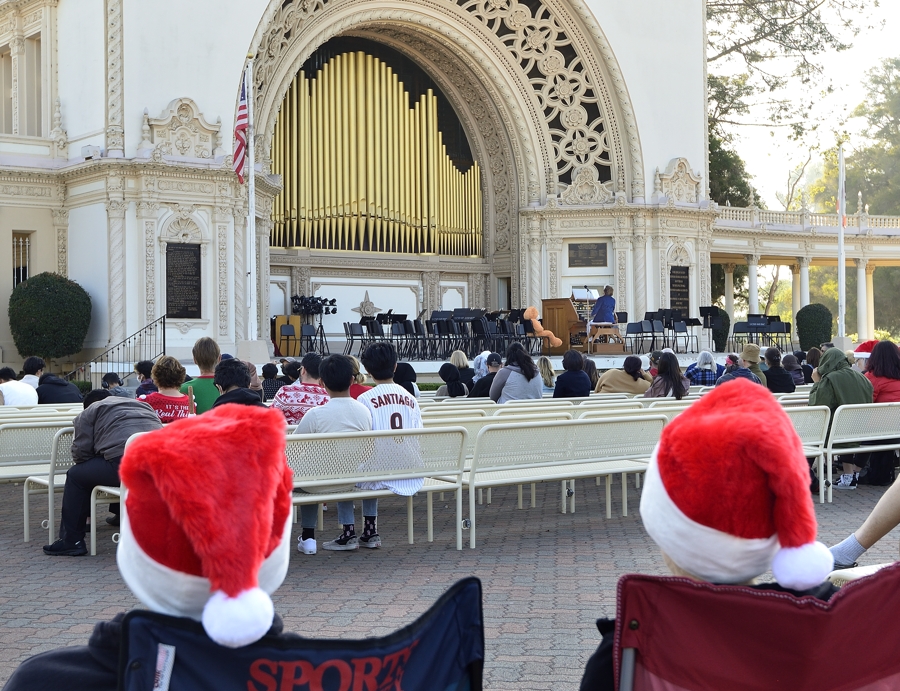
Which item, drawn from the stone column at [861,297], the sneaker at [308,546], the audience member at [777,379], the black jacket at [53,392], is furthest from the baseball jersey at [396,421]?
the stone column at [861,297]

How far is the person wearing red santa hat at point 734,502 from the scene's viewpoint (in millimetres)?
2178

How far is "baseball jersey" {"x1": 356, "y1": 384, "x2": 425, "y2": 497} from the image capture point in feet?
23.1

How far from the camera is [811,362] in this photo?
49.5ft

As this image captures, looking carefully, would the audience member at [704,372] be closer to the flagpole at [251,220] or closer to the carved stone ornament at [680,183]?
the flagpole at [251,220]

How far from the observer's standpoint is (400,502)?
31.8ft

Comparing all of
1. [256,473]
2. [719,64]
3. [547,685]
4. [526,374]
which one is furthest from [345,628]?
[719,64]

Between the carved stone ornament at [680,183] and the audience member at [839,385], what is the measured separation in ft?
60.4

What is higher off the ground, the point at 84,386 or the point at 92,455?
the point at 92,455

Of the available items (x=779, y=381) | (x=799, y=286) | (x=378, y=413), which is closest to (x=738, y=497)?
(x=378, y=413)

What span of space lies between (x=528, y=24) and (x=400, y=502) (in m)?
20.7

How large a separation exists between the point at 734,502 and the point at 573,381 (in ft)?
30.3

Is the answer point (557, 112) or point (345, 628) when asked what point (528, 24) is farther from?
point (345, 628)

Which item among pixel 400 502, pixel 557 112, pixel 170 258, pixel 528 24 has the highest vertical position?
pixel 528 24

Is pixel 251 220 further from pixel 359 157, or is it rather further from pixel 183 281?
pixel 359 157
